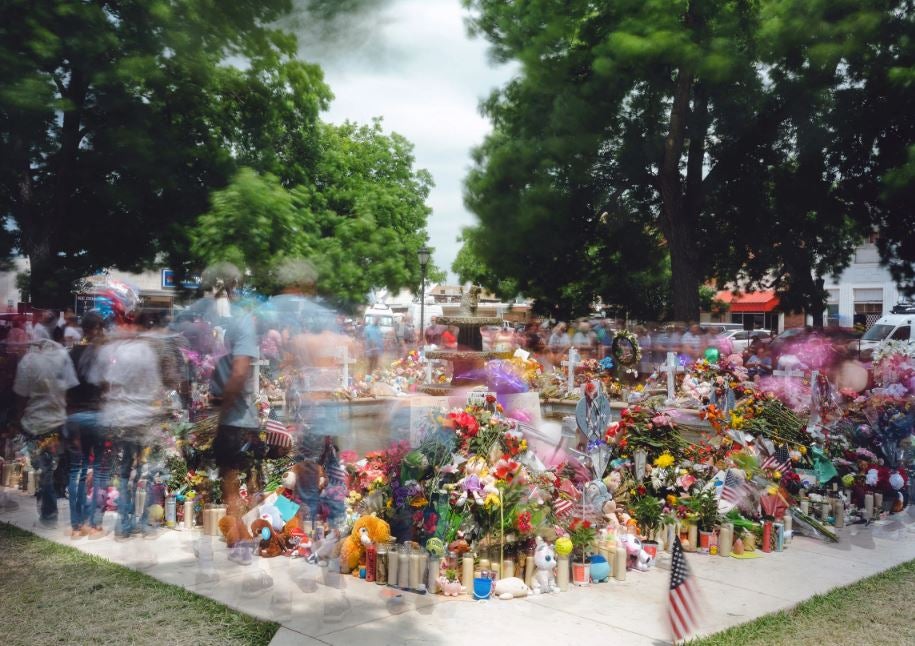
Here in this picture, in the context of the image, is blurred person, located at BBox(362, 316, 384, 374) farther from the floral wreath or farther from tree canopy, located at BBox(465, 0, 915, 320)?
the floral wreath

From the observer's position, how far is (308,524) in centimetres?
552

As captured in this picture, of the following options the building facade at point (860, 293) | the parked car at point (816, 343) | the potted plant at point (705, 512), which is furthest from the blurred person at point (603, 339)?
the building facade at point (860, 293)

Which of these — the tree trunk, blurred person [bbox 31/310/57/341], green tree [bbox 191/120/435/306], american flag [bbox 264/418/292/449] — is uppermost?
the tree trunk

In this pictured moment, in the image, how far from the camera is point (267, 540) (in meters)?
5.28

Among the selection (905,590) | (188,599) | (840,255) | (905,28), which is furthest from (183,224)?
(840,255)

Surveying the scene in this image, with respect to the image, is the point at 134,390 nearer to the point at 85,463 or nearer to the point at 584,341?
the point at 85,463

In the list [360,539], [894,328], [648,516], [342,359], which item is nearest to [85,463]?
[342,359]

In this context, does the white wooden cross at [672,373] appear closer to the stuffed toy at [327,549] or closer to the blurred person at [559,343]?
the blurred person at [559,343]

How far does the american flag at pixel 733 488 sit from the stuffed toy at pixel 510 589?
6.59 feet

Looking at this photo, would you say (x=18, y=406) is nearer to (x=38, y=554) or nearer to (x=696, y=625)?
(x=38, y=554)

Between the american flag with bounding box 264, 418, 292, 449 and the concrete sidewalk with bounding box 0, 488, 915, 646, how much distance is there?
799 mm

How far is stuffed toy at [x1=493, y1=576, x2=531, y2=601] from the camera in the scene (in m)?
4.59

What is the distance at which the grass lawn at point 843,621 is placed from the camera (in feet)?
13.1

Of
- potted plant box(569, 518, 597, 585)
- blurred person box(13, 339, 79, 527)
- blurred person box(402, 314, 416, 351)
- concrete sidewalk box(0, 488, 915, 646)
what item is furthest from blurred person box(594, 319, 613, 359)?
blurred person box(13, 339, 79, 527)
